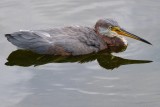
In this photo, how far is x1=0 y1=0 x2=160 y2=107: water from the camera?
834cm

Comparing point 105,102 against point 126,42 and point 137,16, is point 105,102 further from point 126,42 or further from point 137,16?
point 137,16

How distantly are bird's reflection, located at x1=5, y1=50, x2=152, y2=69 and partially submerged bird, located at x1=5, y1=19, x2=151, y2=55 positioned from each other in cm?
9

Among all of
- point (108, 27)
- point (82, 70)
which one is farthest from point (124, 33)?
point (82, 70)

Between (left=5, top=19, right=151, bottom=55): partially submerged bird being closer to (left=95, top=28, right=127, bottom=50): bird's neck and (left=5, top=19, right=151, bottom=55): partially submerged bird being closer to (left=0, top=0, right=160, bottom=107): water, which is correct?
(left=95, top=28, right=127, bottom=50): bird's neck

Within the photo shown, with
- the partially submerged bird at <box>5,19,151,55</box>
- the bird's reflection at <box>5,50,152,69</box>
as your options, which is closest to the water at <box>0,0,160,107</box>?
the bird's reflection at <box>5,50,152,69</box>

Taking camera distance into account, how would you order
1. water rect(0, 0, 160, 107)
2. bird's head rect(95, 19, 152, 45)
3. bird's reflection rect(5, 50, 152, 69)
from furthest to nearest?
1. bird's head rect(95, 19, 152, 45)
2. bird's reflection rect(5, 50, 152, 69)
3. water rect(0, 0, 160, 107)

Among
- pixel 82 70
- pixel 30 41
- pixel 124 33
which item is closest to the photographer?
pixel 82 70

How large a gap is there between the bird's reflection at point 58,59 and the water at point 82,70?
110 millimetres

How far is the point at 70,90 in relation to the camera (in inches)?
339

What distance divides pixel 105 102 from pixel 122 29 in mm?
2287

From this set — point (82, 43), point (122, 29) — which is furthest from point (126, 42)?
point (82, 43)

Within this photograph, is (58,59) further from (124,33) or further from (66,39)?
(124,33)

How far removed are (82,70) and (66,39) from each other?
711mm

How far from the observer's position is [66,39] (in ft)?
31.9
